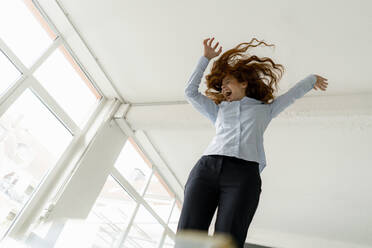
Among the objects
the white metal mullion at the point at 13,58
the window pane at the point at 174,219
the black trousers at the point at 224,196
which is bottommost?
the black trousers at the point at 224,196

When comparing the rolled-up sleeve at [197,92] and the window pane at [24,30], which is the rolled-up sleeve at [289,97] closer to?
the rolled-up sleeve at [197,92]

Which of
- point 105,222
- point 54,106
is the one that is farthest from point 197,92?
point 105,222

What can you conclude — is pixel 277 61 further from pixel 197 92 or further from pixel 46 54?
pixel 46 54

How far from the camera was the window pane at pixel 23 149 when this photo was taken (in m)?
2.35

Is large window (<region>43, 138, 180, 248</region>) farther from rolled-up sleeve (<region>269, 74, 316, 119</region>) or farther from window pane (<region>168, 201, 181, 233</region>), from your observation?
rolled-up sleeve (<region>269, 74, 316, 119</region>)

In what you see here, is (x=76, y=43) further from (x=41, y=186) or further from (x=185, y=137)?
(x=185, y=137)

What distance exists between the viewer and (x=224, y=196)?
1.03 m

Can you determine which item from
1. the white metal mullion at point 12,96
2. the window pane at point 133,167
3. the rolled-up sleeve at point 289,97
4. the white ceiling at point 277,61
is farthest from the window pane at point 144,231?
the rolled-up sleeve at point 289,97

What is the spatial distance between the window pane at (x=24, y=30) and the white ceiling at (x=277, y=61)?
0.98 feet

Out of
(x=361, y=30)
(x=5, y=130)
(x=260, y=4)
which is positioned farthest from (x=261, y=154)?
(x=5, y=130)

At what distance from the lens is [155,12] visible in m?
2.40

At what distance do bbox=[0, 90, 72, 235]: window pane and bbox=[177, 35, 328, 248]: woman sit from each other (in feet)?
5.92

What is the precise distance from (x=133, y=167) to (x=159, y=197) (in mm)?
972

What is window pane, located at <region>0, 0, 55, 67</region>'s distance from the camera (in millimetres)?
2328
